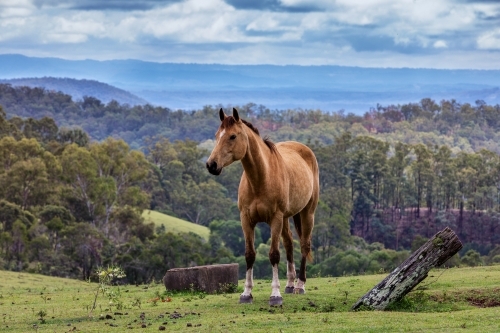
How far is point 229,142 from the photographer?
512 inches

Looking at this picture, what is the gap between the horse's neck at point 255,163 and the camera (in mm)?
13359

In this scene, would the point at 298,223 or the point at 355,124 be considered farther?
the point at 355,124

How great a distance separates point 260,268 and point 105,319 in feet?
134

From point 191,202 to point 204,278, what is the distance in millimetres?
69316

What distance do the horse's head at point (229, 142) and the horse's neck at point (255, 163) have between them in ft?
0.64

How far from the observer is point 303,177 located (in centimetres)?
1496

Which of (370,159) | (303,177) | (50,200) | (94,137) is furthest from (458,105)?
(303,177)

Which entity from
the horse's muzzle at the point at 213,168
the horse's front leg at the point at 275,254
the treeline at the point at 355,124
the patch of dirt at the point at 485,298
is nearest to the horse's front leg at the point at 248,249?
the horse's front leg at the point at 275,254

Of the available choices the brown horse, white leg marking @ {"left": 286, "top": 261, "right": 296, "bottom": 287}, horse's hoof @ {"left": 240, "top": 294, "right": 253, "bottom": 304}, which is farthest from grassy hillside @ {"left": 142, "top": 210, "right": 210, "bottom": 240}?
horse's hoof @ {"left": 240, "top": 294, "right": 253, "bottom": 304}

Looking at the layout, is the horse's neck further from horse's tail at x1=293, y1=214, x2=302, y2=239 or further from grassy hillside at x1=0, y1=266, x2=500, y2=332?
horse's tail at x1=293, y1=214, x2=302, y2=239

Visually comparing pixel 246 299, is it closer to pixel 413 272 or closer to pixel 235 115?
pixel 413 272

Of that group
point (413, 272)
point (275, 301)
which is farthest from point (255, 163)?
point (413, 272)

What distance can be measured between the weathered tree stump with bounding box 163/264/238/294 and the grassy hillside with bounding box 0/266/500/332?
266 millimetres

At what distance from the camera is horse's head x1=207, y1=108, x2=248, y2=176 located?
1276 cm
